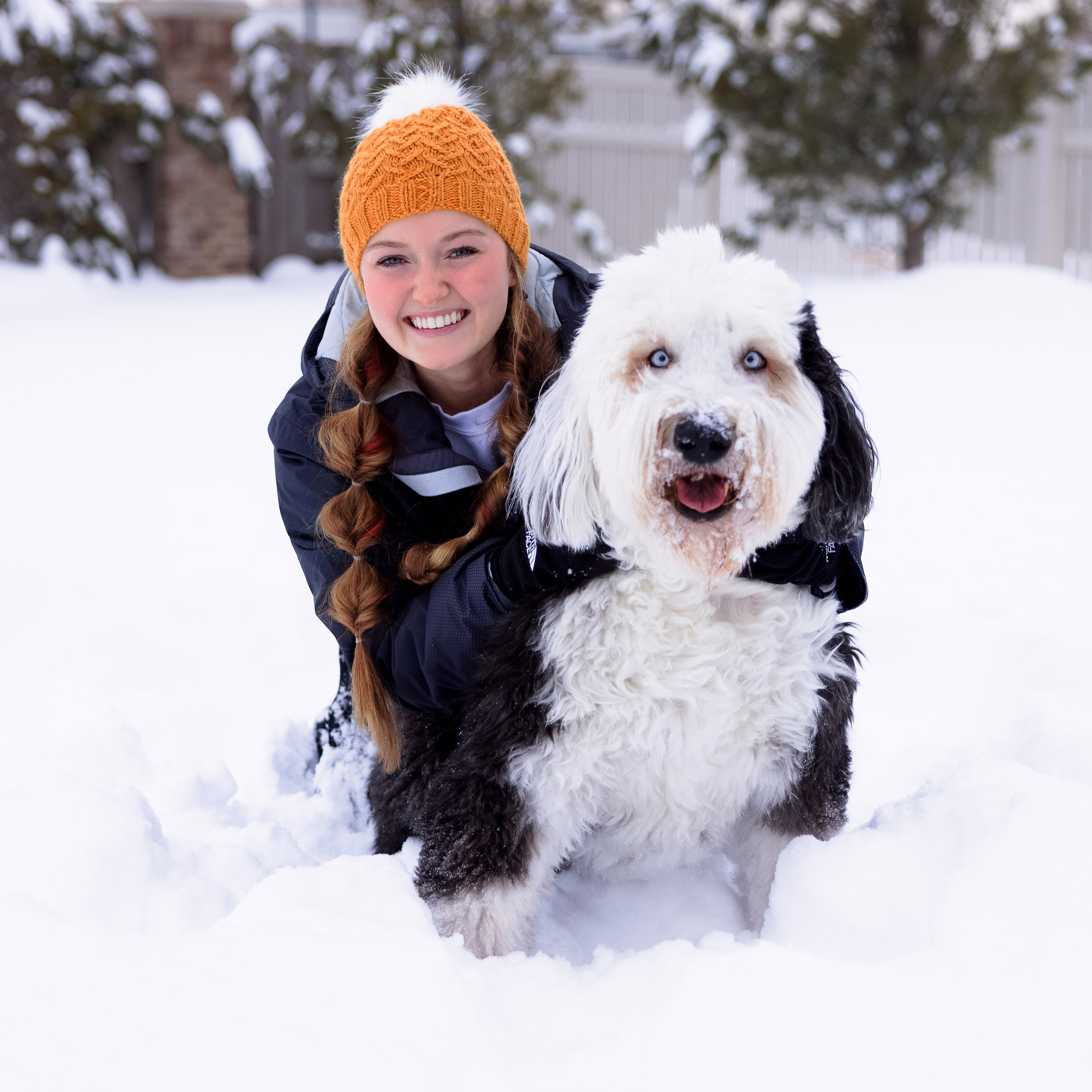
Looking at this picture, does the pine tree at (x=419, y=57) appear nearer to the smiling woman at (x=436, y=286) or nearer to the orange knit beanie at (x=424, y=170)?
the orange knit beanie at (x=424, y=170)

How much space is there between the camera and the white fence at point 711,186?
10.4 meters

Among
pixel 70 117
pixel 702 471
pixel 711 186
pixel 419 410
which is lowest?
pixel 711 186

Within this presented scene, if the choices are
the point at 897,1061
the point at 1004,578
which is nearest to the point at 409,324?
the point at 897,1061

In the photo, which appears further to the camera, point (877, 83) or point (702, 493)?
point (877, 83)

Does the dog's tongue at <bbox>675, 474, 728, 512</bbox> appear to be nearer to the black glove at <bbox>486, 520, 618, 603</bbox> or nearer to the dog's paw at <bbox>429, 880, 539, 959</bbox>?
the black glove at <bbox>486, 520, 618, 603</bbox>

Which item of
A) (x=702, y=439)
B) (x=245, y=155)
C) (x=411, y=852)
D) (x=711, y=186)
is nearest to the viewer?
(x=702, y=439)

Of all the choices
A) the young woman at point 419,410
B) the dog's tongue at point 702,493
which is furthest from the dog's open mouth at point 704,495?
the young woman at point 419,410

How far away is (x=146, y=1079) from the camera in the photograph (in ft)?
4.58

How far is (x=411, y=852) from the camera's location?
218 centimetres

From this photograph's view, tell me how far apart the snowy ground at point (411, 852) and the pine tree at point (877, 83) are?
3.20 m

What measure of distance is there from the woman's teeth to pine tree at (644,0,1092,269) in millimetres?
6921

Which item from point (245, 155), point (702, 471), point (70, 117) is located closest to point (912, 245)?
point (245, 155)

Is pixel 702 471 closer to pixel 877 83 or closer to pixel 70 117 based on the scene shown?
pixel 877 83

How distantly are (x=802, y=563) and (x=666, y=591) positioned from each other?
0.26 meters
